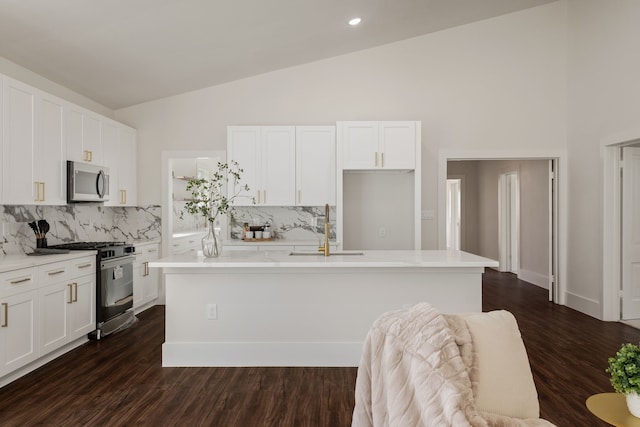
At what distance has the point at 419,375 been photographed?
1317mm

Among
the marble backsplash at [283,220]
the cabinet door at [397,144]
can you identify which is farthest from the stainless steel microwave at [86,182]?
the cabinet door at [397,144]

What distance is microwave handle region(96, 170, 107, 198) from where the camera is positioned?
171 inches

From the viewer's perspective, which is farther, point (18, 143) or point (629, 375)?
point (18, 143)

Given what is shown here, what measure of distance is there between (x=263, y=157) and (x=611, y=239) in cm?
416

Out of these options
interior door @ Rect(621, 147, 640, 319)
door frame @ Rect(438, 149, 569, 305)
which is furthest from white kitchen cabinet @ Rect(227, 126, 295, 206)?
interior door @ Rect(621, 147, 640, 319)

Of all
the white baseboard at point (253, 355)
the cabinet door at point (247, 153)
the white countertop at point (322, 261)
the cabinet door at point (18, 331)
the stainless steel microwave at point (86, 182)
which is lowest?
the white baseboard at point (253, 355)

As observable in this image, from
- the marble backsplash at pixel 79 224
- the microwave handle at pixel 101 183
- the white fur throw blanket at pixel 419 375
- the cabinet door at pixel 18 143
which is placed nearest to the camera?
the white fur throw blanket at pixel 419 375

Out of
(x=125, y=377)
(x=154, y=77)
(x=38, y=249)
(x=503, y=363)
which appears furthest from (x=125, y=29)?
(x=503, y=363)

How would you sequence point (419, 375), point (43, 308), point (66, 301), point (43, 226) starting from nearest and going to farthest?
point (419, 375)
point (43, 308)
point (66, 301)
point (43, 226)

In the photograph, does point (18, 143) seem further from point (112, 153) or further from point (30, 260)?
point (112, 153)

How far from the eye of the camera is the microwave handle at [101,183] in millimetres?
4355

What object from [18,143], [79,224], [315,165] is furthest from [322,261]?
[79,224]

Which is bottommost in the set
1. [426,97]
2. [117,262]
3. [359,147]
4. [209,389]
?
Result: [209,389]

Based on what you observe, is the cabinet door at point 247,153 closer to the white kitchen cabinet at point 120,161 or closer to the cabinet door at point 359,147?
the cabinet door at point 359,147
